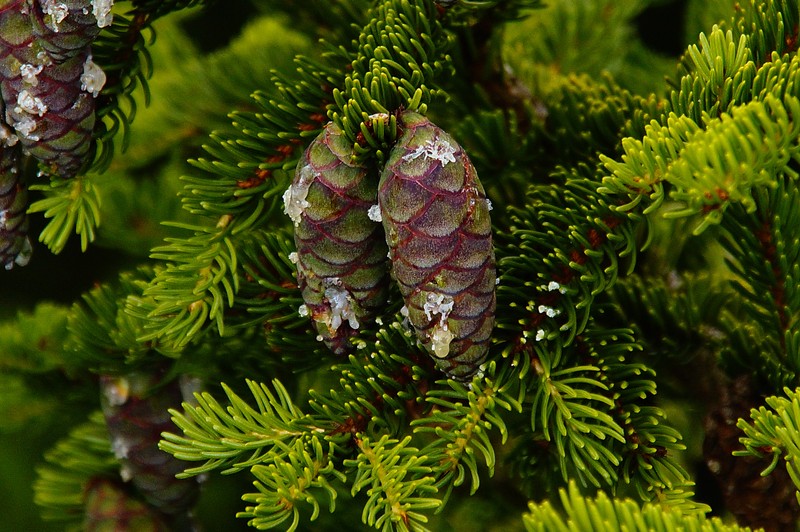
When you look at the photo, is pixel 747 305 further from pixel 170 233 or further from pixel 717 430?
pixel 170 233

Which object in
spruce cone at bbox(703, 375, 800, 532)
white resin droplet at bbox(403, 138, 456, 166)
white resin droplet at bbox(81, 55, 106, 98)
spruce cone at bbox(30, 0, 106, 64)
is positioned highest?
spruce cone at bbox(30, 0, 106, 64)

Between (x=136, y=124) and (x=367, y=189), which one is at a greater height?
(x=367, y=189)

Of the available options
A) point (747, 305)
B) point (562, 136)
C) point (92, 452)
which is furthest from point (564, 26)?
point (92, 452)

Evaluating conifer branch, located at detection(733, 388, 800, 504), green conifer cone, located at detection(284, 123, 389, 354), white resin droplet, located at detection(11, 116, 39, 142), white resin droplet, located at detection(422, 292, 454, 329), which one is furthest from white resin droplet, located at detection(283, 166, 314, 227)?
conifer branch, located at detection(733, 388, 800, 504)

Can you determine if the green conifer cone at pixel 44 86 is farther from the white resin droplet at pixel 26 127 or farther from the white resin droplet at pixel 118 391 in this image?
the white resin droplet at pixel 118 391

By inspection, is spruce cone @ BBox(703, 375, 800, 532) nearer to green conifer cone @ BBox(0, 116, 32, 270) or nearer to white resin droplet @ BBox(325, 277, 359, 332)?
white resin droplet @ BBox(325, 277, 359, 332)

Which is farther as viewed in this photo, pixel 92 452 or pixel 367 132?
pixel 92 452

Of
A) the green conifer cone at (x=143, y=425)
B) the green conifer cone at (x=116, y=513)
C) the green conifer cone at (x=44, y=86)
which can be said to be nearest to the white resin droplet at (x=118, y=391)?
the green conifer cone at (x=143, y=425)
